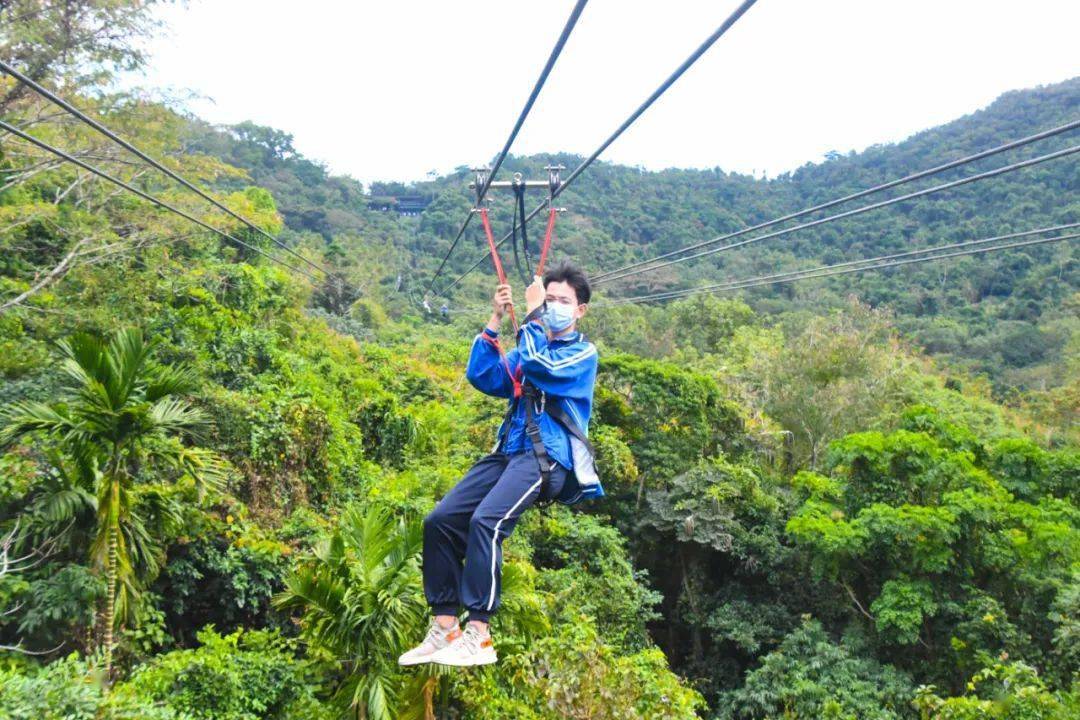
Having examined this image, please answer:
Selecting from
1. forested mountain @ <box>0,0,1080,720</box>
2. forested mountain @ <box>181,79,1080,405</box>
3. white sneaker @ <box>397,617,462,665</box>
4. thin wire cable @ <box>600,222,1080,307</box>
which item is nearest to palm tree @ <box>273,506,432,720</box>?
forested mountain @ <box>0,0,1080,720</box>

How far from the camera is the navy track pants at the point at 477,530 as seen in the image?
281 centimetres

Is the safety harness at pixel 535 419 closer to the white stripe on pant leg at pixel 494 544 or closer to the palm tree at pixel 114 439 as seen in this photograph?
the white stripe on pant leg at pixel 494 544

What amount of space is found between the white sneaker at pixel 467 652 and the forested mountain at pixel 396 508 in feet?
7.10

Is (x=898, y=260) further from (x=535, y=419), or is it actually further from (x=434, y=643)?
(x=434, y=643)

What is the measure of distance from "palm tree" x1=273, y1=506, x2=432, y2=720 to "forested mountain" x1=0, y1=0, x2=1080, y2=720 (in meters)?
0.02

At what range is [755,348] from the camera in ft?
66.3

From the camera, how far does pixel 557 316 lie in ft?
10.3

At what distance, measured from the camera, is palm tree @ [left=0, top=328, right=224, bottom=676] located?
5355 millimetres

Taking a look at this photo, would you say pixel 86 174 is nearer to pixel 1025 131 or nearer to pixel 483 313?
pixel 483 313

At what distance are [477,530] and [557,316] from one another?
3.04ft

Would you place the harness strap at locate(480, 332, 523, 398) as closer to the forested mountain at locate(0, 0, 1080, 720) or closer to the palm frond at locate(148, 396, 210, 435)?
the forested mountain at locate(0, 0, 1080, 720)

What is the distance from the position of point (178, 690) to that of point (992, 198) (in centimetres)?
4413

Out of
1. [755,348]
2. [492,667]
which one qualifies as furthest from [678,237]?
[492,667]

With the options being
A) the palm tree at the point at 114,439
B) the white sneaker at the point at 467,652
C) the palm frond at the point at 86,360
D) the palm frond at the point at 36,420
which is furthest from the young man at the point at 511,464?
the palm frond at the point at 36,420
